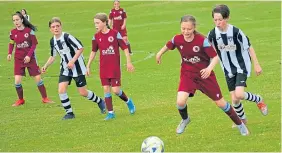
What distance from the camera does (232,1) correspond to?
4906cm

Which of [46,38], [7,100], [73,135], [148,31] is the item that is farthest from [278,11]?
[73,135]

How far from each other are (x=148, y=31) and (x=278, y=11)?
839cm

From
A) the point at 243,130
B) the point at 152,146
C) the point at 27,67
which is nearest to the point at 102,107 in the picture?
the point at 27,67

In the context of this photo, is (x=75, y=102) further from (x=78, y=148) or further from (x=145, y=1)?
(x=145, y=1)

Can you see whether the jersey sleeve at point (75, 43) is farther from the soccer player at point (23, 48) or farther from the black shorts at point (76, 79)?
the soccer player at point (23, 48)

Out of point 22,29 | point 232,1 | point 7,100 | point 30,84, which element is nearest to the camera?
point 22,29

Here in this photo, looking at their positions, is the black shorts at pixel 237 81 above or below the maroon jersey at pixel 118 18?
above

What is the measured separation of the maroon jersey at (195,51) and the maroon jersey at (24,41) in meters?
6.32

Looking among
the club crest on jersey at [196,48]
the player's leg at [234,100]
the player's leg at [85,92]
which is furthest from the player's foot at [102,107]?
the club crest on jersey at [196,48]

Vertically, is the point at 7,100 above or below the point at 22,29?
below

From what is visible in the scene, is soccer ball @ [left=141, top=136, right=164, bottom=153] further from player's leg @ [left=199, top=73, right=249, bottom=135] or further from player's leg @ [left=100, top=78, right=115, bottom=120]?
player's leg @ [left=100, top=78, right=115, bottom=120]

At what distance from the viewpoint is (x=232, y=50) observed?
11.4m

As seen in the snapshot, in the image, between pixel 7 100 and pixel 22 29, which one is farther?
pixel 7 100

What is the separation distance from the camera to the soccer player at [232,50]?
36.3 ft
